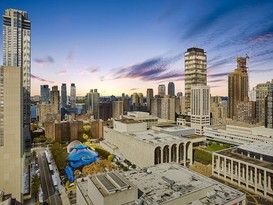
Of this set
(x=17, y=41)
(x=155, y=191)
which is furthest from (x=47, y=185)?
(x=17, y=41)

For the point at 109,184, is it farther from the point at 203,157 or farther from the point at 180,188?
the point at 203,157

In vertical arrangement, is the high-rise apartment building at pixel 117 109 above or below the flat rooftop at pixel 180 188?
above

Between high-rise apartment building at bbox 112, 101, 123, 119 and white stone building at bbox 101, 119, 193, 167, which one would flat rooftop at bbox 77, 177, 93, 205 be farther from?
high-rise apartment building at bbox 112, 101, 123, 119

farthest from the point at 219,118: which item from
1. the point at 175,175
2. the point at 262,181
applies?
the point at 175,175

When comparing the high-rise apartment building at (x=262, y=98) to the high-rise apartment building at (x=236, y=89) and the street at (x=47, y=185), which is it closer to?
the high-rise apartment building at (x=236, y=89)

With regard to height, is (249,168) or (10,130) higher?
(10,130)

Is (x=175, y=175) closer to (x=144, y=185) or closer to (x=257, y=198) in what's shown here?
(x=144, y=185)

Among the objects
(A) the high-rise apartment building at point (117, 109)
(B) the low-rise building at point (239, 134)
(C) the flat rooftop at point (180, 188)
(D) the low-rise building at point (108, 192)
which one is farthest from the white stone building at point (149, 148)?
(A) the high-rise apartment building at point (117, 109)
